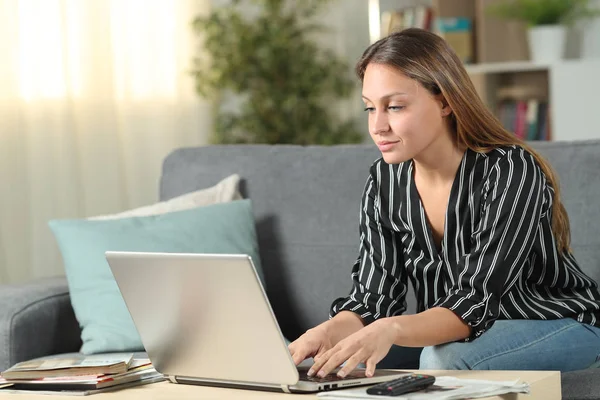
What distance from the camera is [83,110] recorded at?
3.68 metres

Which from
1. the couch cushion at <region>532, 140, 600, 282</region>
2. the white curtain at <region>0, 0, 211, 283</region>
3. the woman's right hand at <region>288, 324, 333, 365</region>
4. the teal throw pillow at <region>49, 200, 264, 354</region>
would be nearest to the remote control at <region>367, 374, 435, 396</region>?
the woman's right hand at <region>288, 324, 333, 365</region>

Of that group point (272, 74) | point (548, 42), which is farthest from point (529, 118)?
point (272, 74)

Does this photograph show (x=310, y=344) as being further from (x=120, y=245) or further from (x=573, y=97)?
(x=573, y=97)

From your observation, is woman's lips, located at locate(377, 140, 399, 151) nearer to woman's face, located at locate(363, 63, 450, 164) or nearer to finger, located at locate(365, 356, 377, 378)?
woman's face, located at locate(363, 63, 450, 164)

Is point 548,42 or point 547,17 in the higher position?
point 547,17

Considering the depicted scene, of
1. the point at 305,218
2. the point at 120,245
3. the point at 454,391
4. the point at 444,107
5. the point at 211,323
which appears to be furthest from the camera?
the point at 305,218

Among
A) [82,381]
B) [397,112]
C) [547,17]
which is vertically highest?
[547,17]

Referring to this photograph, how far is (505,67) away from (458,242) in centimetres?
258

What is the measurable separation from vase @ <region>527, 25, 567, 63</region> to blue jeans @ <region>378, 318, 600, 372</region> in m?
2.54

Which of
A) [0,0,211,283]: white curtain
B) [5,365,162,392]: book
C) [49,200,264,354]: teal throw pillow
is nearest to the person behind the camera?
[5,365,162,392]: book

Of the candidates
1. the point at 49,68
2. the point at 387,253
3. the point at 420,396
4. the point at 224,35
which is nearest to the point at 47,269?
the point at 49,68

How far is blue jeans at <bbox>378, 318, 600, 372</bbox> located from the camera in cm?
158

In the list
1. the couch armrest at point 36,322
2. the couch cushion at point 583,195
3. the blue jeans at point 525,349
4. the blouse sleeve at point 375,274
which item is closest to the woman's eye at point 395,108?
the blouse sleeve at point 375,274

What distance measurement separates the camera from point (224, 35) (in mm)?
4168
